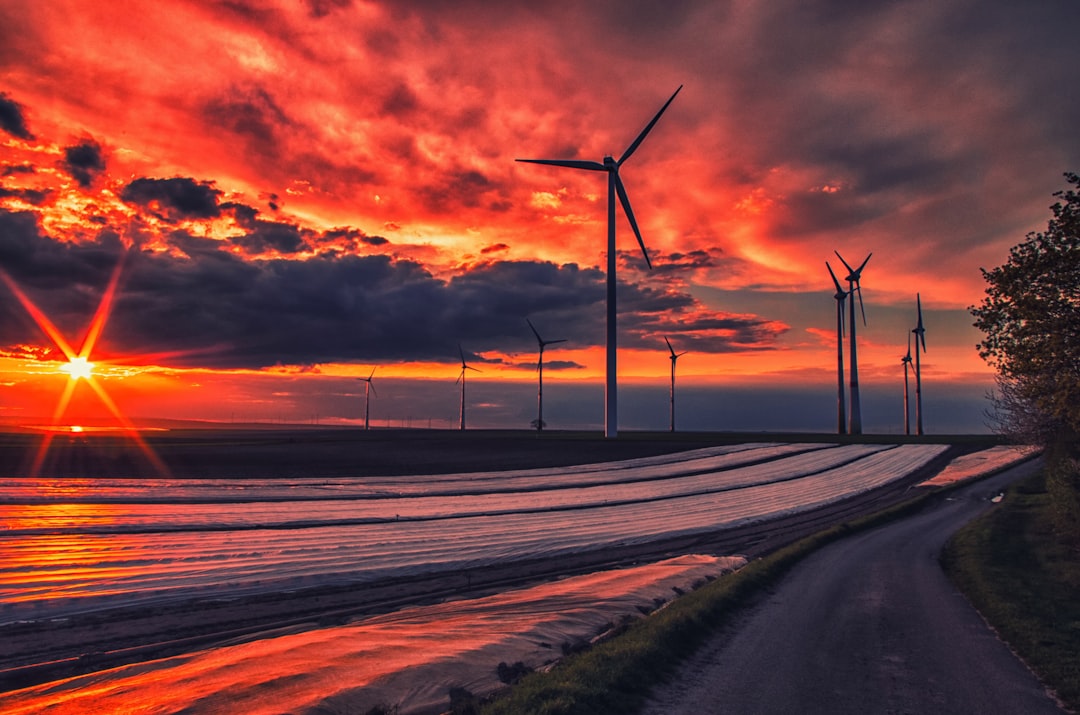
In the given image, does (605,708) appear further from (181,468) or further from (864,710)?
(181,468)

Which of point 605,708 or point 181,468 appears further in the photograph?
point 181,468

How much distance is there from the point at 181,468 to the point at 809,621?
70106 mm

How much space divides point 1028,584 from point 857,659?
696 inches

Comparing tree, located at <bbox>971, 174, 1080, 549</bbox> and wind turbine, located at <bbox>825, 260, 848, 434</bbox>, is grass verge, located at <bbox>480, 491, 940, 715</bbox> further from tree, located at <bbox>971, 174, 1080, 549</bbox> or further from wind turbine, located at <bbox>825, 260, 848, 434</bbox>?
wind turbine, located at <bbox>825, 260, 848, 434</bbox>

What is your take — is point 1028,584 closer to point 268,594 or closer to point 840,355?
point 268,594

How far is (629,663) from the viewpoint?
646 inches

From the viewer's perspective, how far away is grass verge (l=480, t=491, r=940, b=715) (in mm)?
13969

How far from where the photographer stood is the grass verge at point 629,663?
13969 millimetres

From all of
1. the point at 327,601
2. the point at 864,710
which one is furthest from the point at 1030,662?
the point at 327,601

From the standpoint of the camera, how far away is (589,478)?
74.9m

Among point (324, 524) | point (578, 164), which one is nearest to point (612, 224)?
point (578, 164)

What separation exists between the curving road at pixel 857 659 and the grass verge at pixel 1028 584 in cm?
58

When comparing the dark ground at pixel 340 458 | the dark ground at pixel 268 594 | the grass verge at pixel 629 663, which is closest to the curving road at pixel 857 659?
the grass verge at pixel 629 663

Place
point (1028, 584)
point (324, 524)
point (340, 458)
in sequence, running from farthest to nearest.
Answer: point (340, 458) → point (324, 524) → point (1028, 584)
